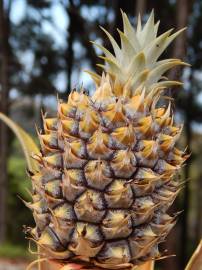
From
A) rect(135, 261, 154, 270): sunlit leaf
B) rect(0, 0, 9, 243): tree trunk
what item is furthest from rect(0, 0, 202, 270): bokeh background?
rect(135, 261, 154, 270): sunlit leaf

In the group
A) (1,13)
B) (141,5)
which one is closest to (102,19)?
(1,13)

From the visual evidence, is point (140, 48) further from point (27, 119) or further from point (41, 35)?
point (27, 119)

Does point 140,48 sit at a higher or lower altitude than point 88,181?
higher

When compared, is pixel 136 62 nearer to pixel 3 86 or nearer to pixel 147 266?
pixel 147 266

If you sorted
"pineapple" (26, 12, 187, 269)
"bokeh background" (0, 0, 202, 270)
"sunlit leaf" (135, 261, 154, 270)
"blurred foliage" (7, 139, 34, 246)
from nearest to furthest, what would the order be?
1. "pineapple" (26, 12, 187, 269)
2. "sunlit leaf" (135, 261, 154, 270)
3. "bokeh background" (0, 0, 202, 270)
4. "blurred foliage" (7, 139, 34, 246)

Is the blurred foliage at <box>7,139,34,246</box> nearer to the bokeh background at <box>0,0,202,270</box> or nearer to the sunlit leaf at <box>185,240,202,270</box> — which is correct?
the bokeh background at <box>0,0,202,270</box>

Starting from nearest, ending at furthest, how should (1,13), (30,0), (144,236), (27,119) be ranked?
(144,236) < (1,13) < (30,0) < (27,119)

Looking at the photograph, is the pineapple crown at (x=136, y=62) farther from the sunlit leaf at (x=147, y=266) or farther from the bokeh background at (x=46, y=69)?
the bokeh background at (x=46, y=69)
